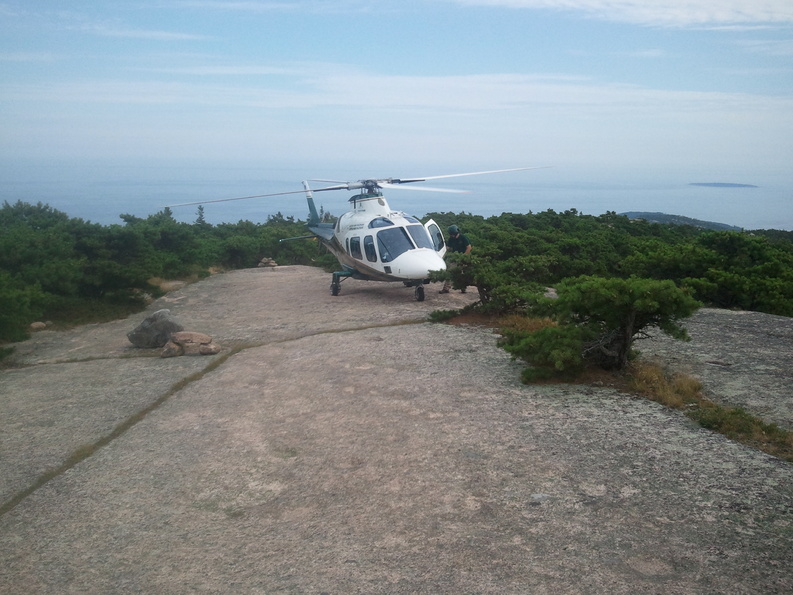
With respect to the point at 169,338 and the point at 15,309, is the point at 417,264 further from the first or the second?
the point at 15,309

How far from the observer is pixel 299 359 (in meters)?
9.16

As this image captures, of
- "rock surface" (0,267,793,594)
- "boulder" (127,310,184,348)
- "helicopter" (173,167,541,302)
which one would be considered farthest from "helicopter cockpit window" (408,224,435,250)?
"boulder" (127,310,184,348)

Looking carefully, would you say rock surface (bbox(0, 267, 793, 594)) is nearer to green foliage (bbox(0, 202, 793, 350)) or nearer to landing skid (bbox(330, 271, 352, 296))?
green foliage (bbox(0, 202, 793, 350))

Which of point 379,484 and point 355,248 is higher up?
point 355,248

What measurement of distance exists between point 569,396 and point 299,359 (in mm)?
3870

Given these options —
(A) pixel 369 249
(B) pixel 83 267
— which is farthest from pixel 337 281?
(B) pixel 83 267

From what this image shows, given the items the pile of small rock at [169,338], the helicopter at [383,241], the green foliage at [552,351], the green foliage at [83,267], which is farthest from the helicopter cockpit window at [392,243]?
the green foliage at [552,351]

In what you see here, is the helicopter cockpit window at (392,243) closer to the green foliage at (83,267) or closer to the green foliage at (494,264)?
the green foliage at (494,264)

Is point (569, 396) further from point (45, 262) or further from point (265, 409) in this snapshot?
point (45, 262)

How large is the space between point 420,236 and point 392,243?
2.16ft

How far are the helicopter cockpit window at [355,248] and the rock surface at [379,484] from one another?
5.02 metres

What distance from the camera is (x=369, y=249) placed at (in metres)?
13.4

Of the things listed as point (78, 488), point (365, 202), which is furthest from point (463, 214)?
point (78, 488)

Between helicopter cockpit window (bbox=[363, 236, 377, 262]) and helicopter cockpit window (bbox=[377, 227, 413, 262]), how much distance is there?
171mm
